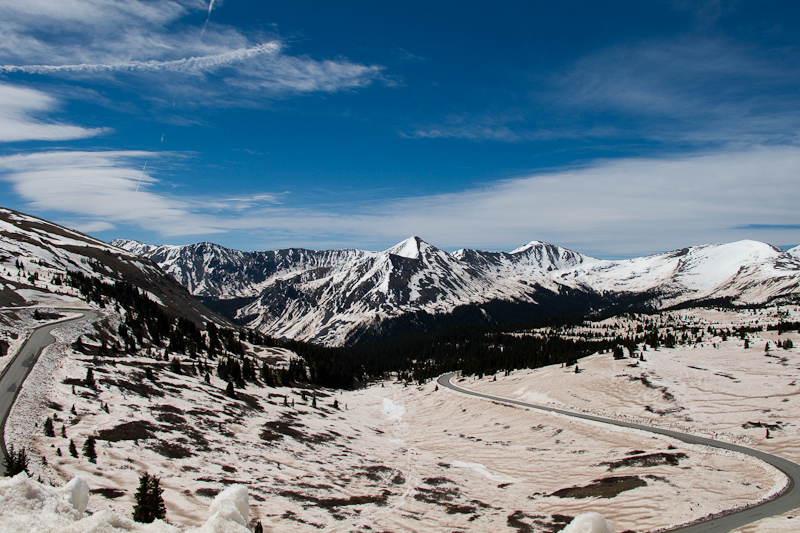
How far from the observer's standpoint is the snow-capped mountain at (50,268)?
353 ft

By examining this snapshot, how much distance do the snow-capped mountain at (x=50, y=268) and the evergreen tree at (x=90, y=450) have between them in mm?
82809

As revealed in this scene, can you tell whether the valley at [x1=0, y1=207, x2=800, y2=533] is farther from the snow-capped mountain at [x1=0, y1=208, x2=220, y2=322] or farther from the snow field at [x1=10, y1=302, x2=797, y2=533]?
the snow-capped mountain at [x1=0, y1=208, x2=220, y2=322]

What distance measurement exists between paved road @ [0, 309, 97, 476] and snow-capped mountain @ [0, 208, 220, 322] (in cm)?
3269

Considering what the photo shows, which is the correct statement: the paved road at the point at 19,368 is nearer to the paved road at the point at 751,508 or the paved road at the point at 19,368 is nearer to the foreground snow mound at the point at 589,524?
the foreground snow mound at the point at 589,524

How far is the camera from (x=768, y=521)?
29.4m

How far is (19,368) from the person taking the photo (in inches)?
2007

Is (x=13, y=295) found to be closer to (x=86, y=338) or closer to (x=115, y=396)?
(x=86, y=338)

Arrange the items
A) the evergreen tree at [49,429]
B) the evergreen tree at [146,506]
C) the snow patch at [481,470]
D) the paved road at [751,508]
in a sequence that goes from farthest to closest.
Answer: the snow patch at [481,470], the evergreen tree at [49,429], the paved road at [751,508], the evergreen tree at [146,506]

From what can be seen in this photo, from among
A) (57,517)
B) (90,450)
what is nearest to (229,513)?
(57,517)

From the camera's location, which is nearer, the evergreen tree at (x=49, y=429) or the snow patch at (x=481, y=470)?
the evergreen tree at (x=49, y=429)

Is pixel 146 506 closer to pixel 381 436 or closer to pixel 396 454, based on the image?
pixel 396 454

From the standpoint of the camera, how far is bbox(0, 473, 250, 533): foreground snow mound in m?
10.2

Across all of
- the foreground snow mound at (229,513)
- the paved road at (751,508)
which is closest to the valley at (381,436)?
the foreground snow mound at (229,513)

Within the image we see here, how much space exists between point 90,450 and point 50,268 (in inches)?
5779
